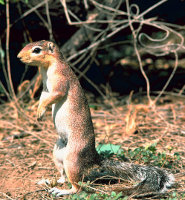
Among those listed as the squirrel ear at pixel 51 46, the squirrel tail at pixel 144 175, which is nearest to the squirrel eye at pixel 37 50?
the squirrel ear at pixel 51 46

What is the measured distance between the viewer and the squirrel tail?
121 inches

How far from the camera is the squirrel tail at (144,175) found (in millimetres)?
3062

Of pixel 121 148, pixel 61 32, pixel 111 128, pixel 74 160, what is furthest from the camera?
pixel 61 32

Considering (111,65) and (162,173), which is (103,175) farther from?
(111,65)

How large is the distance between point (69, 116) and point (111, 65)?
350 cm

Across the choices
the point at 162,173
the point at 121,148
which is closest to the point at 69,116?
the point at 162,173

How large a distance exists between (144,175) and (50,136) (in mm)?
2030

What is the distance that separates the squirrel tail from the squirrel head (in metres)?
1.14

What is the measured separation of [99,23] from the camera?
5.83 meters

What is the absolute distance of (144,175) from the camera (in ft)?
10.4

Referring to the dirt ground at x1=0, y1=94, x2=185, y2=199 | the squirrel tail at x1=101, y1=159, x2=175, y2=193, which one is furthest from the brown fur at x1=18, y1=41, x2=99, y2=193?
the dirt ground at x1=0, y1=94, x2=185, y2=199

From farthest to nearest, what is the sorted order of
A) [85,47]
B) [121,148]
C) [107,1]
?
[85,47] < [107,1] < [121,148]

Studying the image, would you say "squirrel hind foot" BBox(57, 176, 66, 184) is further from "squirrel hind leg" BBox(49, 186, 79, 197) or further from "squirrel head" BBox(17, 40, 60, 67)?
"squirrel head" BBox(17, 40, 60, 67)

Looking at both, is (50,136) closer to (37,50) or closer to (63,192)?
(63,192)
